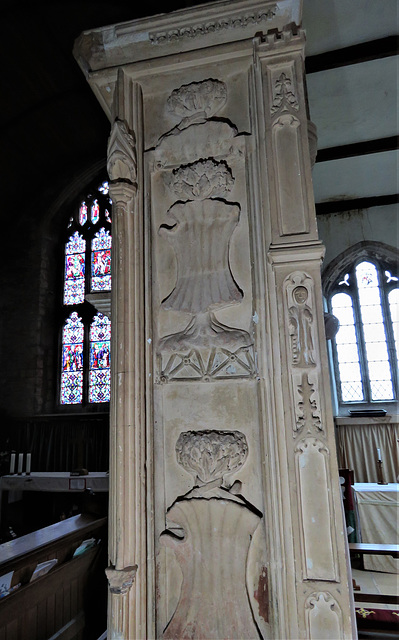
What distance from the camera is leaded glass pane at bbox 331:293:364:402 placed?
757 centimetres

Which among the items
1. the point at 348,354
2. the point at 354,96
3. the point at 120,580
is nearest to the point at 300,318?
the point at 120,580

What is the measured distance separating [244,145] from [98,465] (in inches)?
258

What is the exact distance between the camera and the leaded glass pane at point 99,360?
25.3 feet

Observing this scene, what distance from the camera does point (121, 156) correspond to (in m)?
1.64

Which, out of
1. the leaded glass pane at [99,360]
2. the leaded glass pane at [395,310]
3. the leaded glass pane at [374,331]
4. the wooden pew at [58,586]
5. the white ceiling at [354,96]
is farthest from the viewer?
the leaded glass pane at [99,360]

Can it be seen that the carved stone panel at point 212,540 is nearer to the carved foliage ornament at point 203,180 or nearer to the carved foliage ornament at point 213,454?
the carved foliage ornament at point 213,454

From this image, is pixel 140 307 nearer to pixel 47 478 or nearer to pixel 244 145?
pixel 244 145

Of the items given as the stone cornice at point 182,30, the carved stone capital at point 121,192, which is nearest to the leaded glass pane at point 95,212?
the stone cornice at point 182,30

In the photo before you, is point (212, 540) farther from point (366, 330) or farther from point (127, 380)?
point (366, 330)

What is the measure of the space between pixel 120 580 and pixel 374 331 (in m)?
7.19

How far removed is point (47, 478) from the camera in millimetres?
5660

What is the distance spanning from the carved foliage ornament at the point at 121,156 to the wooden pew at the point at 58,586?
1.86 meters

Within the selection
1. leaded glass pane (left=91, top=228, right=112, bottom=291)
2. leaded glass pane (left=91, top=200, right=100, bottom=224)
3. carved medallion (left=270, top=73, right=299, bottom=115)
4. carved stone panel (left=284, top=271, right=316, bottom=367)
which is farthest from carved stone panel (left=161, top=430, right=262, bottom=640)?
leaded glass pane (left=91, top=200, right=100, bottom=224)

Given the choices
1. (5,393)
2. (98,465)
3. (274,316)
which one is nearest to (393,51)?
(274,316)
